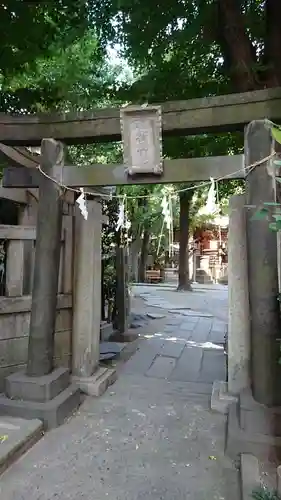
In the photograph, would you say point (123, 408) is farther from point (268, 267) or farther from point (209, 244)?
point (209, 244)

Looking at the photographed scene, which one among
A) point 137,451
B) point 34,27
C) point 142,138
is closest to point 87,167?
point 142,138


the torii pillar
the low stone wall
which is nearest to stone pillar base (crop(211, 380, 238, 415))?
the torii pillar

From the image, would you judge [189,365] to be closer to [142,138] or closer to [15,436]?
[15,436]

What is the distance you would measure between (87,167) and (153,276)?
66.1ft

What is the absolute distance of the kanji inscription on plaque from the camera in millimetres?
3896

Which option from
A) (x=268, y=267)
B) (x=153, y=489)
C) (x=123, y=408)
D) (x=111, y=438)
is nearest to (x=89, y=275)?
(x=123, y=408)

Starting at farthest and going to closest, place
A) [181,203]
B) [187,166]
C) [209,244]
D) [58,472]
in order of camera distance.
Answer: [209,244] < [181,203] < [187,166] < [58,472]

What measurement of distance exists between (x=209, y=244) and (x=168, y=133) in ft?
77.9

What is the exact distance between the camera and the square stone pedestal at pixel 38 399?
145 inches

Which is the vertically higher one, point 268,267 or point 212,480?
point 268,267

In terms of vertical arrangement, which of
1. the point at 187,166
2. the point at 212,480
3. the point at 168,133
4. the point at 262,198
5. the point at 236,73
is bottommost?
the point at 212,480

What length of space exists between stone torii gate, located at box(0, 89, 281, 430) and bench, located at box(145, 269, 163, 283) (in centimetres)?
1958

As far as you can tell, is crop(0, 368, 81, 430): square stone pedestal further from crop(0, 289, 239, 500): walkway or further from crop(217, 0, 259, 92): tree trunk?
crop(217, 0, 259, 92): tree trunk

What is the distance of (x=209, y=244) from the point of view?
27312 mm
